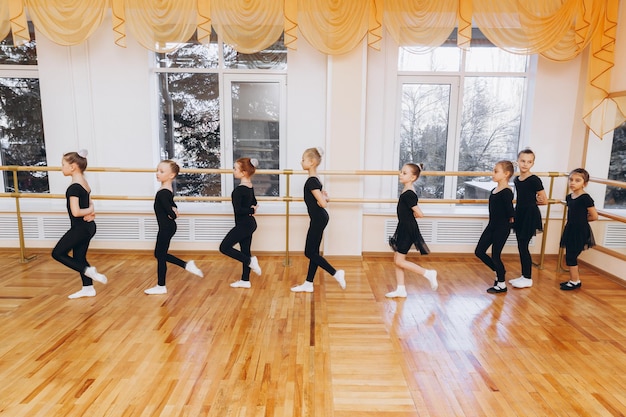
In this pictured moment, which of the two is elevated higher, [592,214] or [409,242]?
[592,214]

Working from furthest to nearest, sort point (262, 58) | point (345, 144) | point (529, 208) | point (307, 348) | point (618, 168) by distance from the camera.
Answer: point (262, 58) < point (345, 144) < point (618, 168) < point (529, 208) < point (307, 348)

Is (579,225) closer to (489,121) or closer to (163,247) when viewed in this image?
(489,121)

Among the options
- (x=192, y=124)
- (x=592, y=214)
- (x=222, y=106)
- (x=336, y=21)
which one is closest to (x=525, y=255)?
(x=592, y=214)

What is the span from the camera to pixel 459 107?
4.83 metres

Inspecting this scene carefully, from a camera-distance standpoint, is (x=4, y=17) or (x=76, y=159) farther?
(x=4, y=17)

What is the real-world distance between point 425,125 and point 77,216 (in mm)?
3727

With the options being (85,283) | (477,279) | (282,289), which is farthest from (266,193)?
(477,279)

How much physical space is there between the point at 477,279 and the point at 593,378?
69.1 inches

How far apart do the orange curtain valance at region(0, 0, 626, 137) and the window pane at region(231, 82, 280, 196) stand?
2.42 ft

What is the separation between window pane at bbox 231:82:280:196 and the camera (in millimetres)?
Result: 4816

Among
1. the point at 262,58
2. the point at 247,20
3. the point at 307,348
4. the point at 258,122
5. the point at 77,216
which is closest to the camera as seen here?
the point at 307,348

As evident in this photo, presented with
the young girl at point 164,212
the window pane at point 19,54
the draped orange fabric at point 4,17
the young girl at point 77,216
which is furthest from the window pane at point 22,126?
the young girl at point 164,212

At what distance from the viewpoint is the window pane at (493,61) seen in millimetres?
4797

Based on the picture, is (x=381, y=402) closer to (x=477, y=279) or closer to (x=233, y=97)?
(x=477, y=279)
